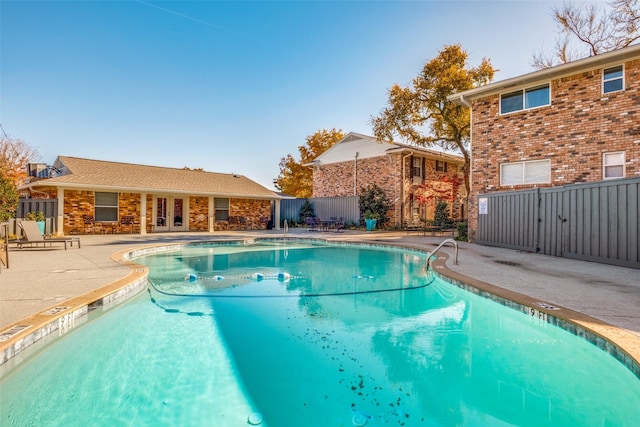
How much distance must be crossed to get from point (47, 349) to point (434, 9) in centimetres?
1304

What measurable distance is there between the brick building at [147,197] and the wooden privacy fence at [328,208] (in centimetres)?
257

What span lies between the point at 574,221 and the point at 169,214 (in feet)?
56.5

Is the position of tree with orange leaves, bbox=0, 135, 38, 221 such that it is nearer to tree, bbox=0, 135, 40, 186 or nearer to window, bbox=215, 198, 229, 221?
tree, bbox=0, 135, 40, 186

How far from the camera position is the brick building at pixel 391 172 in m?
19.5

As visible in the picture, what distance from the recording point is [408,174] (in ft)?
64.7

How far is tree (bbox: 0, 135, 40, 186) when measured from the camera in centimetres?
2504

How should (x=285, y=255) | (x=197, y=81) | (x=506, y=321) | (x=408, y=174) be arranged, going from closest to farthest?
(x=506, y=321)
(x=285, y=255)
(x=197, y=81)
(x=408, y=174)

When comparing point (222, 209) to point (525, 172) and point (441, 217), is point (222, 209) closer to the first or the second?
point (441, 217)

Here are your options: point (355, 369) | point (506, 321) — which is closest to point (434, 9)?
point (506, 321)

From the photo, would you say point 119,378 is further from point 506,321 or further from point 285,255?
point 285,255

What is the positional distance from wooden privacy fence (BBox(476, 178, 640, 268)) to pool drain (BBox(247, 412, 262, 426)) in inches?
308

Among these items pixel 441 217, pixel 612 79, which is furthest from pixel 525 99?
pixel 441 217

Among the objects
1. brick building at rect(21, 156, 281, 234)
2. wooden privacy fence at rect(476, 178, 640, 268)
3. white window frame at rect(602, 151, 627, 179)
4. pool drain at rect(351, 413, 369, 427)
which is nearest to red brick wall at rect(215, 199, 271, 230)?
brick building at rect(21, 156, 281, 234)

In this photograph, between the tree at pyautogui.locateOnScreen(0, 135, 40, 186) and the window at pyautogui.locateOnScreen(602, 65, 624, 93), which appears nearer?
the window at pyautogui.locateOnScreen(602, 65, 624, 93)
